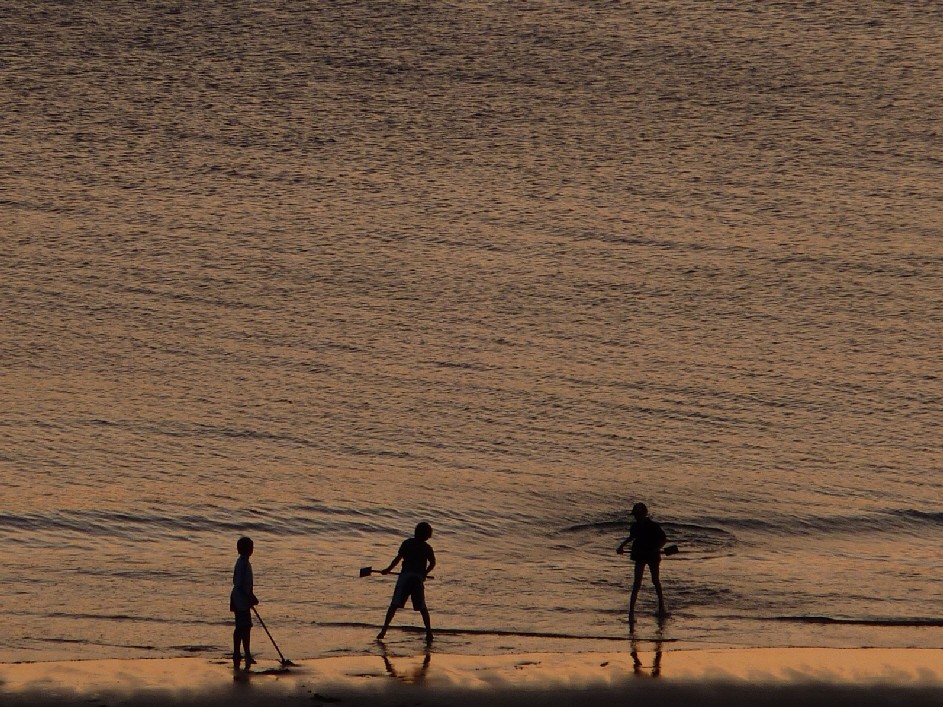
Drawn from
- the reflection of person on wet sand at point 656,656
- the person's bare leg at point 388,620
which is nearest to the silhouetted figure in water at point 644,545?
the reflection of person on wet sand at point 656,656

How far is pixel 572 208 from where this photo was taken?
4834 centimetres

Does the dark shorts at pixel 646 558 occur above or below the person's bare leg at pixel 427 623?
above

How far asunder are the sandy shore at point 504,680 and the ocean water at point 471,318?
1131 mm

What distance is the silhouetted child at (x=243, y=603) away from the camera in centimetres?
1493

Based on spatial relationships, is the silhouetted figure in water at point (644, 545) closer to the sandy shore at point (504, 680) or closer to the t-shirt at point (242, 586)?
the sandy shore at point (504, 680)

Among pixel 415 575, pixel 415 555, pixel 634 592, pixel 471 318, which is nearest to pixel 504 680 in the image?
pixel 415 575

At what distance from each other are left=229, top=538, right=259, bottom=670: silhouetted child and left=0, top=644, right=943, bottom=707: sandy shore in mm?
231

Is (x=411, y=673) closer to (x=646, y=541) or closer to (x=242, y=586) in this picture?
(x=242, y=586)

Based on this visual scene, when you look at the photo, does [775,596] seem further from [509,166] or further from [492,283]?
[509,166]

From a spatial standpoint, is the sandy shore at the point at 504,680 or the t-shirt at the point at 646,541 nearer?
the sandy shore at the point at 504,680

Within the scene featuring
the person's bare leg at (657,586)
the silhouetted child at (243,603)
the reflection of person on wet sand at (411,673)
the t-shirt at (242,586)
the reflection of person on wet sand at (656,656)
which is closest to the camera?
the reflection of person on wet sand at (411,673)

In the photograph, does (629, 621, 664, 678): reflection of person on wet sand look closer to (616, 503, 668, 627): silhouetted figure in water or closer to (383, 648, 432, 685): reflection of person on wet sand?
(616, 503, 668, 627): silhouetted figure in water

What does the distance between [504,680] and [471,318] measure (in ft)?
92.9

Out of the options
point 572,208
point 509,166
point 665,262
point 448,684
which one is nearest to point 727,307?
point 665,262
